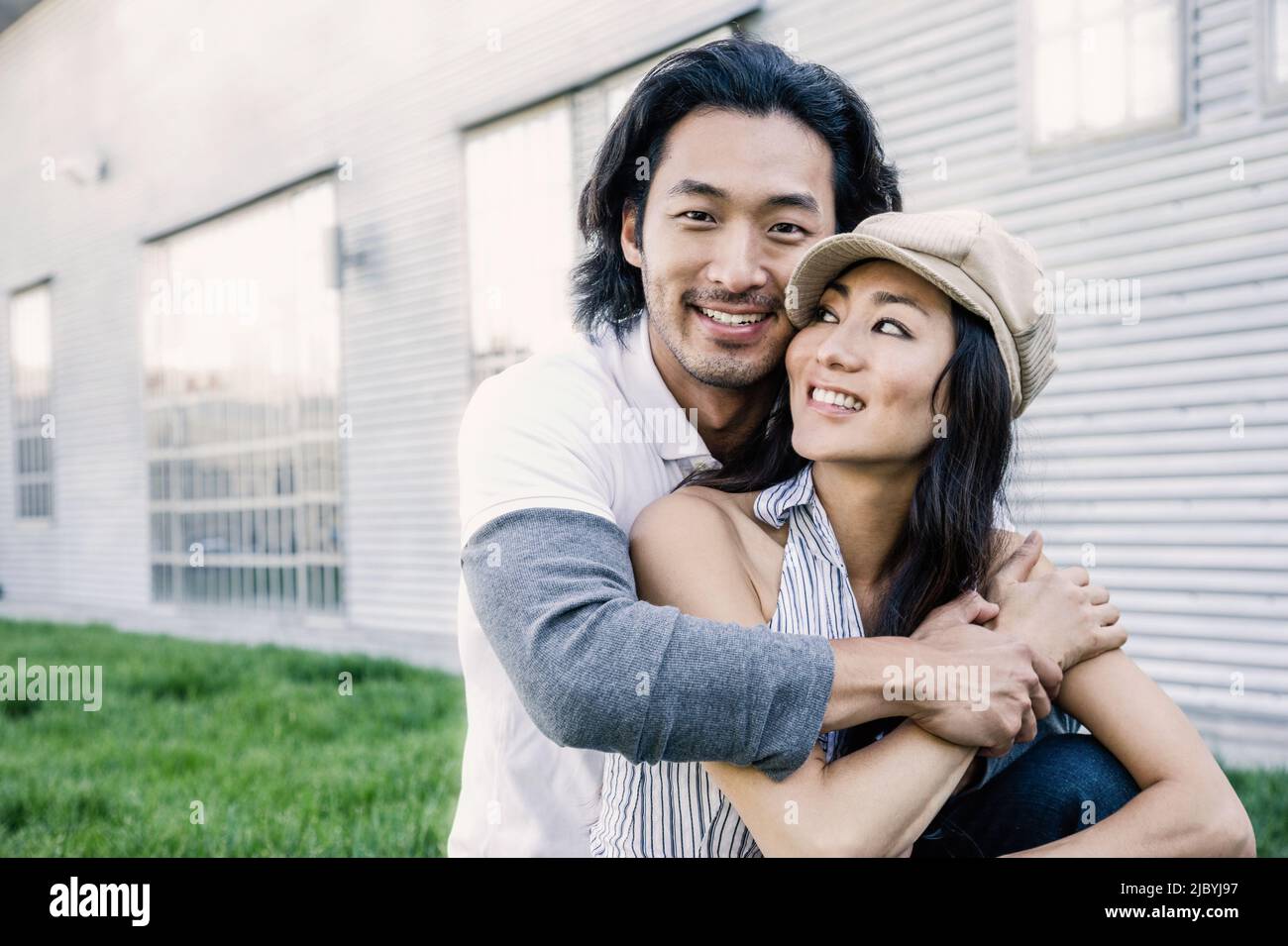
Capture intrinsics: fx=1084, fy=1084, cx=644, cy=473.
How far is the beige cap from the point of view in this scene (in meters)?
1.75

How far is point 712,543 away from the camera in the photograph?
5.65 ft

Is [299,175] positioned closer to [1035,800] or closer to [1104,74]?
[1104,74]

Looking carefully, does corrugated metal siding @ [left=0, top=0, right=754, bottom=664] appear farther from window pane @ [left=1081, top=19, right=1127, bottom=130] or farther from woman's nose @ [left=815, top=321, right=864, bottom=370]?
woman's nose @ [left=815, top=321, right=864, bottom=370]

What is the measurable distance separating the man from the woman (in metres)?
0.09

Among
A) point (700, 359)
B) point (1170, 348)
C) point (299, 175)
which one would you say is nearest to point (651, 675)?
point (700, 359)

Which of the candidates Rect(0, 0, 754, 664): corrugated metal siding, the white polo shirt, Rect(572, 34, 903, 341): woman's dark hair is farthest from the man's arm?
Rect(0, 0, 754, 664): corrugated metal siding

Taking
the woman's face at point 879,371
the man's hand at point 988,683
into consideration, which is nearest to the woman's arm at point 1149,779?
the man's hand at point 988,683

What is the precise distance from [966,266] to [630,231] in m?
1.03

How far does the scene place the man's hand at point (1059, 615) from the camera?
5.67 ft

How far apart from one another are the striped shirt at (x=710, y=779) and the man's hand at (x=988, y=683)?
0.17m

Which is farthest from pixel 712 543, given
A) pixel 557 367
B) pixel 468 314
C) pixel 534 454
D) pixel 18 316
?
pixel 18 316

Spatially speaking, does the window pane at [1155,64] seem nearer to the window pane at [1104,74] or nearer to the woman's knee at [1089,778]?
the window pane at [1104,74]

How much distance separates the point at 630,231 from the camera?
2.60 m
